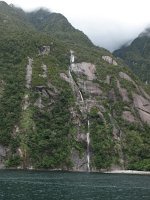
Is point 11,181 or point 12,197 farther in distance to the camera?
point 11,181

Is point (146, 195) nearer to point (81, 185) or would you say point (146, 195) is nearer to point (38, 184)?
point (81, 185)

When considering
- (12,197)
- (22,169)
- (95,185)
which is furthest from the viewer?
(22,169)

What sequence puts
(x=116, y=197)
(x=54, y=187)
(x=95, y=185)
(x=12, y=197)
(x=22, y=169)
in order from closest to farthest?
(x=12, y=197) < (x=116, y=197) < (x=54, y=187) < (x=95, y=185) < (x=22, y=169)

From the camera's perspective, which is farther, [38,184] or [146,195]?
[38,184]

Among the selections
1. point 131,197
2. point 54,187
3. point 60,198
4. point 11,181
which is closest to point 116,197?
point 131,197

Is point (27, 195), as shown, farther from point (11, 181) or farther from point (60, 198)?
point (11, 181)

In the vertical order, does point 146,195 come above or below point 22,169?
below

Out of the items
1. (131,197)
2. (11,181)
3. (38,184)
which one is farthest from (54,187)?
(131,197)

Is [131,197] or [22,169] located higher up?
[22,169]

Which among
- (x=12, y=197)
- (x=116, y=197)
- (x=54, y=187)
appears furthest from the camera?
(x=54, y=187)
